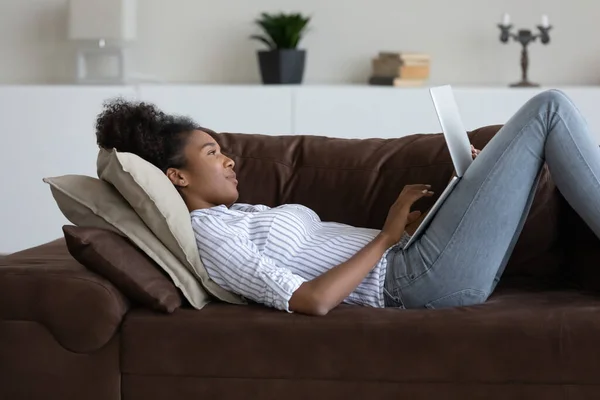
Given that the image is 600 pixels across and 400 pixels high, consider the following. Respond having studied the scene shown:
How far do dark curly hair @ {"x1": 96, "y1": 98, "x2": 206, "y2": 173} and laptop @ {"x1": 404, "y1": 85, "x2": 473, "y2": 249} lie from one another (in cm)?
64

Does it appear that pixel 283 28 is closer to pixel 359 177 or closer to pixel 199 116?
pixel 199 116

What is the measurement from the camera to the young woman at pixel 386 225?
226 cm

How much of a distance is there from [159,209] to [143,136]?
0.26 metres

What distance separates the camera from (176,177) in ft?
8.13

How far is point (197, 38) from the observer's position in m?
4.60

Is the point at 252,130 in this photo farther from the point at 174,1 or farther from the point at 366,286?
the point at 366,286

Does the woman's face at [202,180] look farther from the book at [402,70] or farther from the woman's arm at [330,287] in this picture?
the book at [402,70]

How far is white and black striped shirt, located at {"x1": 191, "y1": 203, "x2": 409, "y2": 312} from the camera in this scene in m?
2.23

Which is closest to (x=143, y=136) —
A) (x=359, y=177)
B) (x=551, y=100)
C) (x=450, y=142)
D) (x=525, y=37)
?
(x=359, y=177)

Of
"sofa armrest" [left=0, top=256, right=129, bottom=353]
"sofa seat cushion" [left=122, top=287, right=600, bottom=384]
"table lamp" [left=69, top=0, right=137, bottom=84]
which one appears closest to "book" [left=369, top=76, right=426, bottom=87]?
"table lamp" [left=69, top=0, right=137, bottom=84]

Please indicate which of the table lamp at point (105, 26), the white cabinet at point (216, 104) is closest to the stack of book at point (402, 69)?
the white cabinet at point (216, 104)

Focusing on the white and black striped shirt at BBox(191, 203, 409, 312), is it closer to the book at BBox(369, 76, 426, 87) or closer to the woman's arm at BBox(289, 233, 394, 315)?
the woman's arm at BBox(289, 233, 394, 315)

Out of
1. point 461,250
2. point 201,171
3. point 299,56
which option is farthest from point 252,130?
point 461,250

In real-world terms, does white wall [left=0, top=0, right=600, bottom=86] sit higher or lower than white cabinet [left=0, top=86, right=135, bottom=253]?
higher
